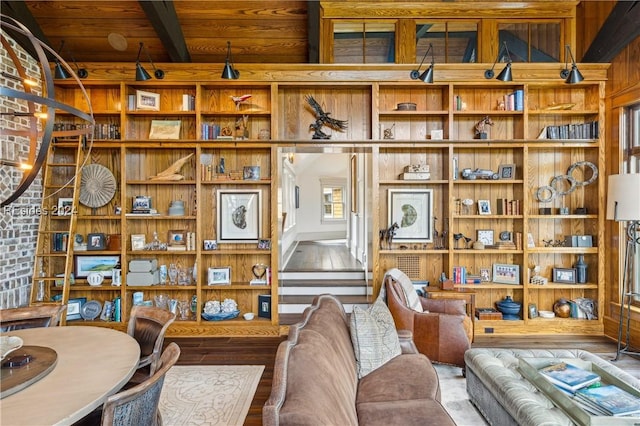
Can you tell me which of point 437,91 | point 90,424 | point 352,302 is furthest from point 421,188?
point 90,424

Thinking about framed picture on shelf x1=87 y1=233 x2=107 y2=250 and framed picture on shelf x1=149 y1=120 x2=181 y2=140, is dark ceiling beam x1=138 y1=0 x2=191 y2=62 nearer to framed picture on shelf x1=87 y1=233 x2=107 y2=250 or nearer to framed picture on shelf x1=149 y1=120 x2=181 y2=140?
framed picture on shelf x1=149 y1=120 x2=181 y2=140

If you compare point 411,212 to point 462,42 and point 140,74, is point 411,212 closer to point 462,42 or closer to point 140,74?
point 462,42

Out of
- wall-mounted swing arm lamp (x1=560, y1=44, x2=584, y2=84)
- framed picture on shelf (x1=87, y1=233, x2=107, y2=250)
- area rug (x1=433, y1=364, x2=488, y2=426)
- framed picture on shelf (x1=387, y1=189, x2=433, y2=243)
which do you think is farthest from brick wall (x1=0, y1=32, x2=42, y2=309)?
wall-mounted swing arm lamp (x1=560, y1=44, x2=584, y2=84)

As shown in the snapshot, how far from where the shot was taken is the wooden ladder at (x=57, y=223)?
4105 millimetres

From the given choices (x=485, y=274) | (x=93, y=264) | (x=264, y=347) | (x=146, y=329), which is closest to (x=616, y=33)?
(x=485, y=274)

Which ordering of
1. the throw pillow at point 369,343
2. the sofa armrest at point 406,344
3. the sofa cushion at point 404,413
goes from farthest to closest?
the sofa armrest at point 406,344, the throw pillow at point 369,343, the sofa cushion at point 404,413

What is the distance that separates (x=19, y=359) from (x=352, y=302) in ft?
11.5

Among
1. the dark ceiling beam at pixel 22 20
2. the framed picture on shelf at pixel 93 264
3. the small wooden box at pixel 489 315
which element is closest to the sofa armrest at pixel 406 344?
the small wooden box at pixel 489 315

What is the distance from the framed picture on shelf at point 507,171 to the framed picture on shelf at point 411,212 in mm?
886

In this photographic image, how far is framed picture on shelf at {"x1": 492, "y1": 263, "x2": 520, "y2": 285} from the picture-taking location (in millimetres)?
4441

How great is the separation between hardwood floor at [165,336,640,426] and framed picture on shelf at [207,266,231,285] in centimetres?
66

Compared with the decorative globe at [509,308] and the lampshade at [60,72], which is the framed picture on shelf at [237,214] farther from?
the decorative globe at [509,308]

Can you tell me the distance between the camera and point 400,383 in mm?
2236

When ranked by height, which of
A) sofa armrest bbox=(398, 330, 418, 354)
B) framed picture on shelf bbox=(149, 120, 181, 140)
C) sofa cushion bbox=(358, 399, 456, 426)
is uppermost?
framed picture on shelf bbox=(149, 120, 181, 140)
